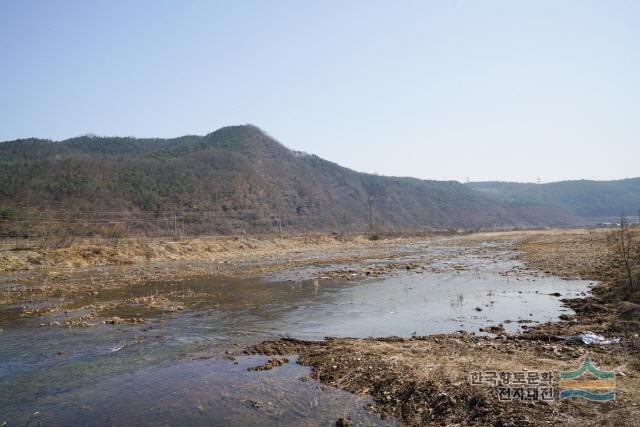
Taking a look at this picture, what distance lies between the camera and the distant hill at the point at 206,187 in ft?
232

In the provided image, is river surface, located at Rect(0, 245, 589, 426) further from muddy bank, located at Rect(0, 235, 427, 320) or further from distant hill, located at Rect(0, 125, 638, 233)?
distant hill, located at Rect(0, 125, 638, 233)

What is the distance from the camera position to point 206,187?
95.0m

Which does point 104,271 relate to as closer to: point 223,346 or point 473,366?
point 223,346

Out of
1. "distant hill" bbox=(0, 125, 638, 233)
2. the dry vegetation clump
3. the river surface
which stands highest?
"distant hill" bbox=(0, 125, 638, 233)

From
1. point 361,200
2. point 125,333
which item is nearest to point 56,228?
point 125,333

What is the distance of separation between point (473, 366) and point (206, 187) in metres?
91.6

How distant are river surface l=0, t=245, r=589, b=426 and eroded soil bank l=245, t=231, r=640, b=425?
0.62 metres

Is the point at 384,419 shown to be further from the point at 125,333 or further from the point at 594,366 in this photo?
the point at 125,333

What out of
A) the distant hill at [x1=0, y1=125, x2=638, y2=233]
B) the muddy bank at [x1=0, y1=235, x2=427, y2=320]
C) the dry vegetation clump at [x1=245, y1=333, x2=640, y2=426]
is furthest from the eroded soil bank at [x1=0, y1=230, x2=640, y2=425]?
the distant hill at [x1=0, y1=125, x2=638, y2=233]

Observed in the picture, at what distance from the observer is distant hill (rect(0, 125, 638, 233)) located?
70812mm

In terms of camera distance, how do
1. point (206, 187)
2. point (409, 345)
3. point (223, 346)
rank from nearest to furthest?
point (409, 345)
point (223, 346)
point (206, 187)

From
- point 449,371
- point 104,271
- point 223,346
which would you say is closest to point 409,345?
point 449,371

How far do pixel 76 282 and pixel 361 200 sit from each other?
136182mm

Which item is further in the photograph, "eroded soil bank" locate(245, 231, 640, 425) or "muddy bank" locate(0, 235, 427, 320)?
"muddy bank" locate(0, 235, 427, 320)
